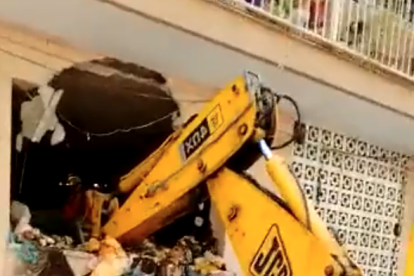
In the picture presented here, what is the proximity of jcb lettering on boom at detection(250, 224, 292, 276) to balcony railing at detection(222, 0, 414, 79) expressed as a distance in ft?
3.48

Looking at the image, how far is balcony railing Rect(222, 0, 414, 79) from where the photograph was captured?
372 centimetres

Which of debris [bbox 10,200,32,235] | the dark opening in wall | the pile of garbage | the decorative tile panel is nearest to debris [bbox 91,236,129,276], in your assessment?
the pile of garbage

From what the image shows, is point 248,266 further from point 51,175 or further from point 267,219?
point 51,175

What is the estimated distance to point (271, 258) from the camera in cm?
275

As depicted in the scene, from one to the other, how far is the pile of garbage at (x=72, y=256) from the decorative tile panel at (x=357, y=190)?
95 cm

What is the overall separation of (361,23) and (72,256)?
1.57 metres

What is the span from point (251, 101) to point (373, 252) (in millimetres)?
1914

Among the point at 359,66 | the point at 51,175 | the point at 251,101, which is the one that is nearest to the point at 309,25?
the point at 359,66

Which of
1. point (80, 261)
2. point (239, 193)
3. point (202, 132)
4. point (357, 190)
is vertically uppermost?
point (357, 190)

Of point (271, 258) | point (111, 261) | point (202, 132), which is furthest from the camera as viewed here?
point (111, 261)

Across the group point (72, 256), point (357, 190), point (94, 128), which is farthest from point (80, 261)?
point (357, 190)

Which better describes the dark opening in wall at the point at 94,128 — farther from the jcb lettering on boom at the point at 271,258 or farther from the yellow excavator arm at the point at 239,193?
the jcb lettering on boom at the point at 271,258

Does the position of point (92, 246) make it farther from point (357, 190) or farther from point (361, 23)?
point (357, 190)

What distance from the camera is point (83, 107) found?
371cm
